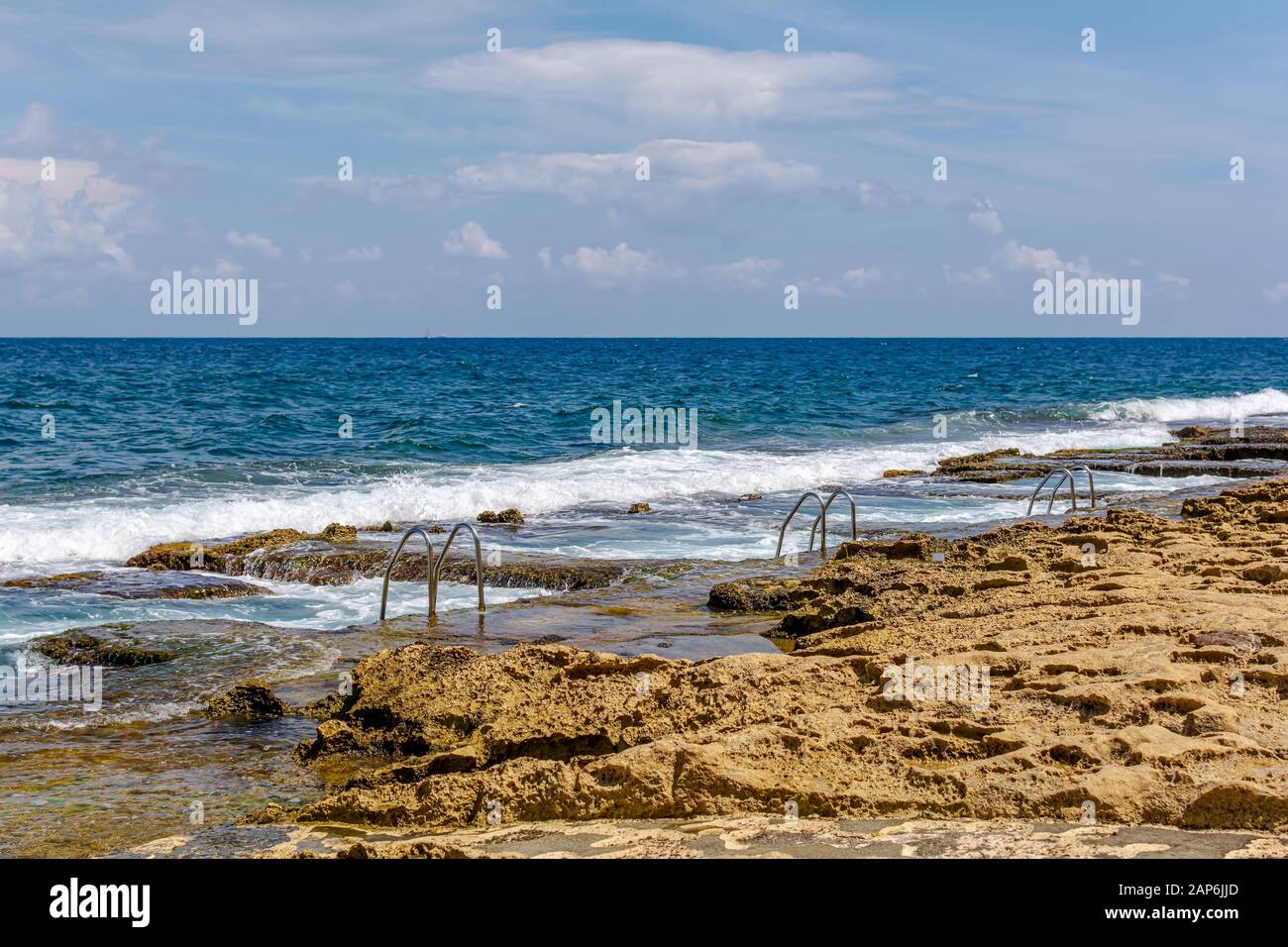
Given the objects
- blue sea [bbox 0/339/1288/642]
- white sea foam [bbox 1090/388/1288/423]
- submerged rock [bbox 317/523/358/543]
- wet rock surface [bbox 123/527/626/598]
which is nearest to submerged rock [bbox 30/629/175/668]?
blue sea [bbox 0/339/1288/642]

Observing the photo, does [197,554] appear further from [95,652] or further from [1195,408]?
[1195,408]

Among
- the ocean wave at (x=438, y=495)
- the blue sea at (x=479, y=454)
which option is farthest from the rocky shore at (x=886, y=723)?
the ocean wave at (x=438, y=495)

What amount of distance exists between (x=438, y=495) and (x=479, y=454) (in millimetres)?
8278

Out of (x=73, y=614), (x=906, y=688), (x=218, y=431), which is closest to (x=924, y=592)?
(x=906, y=688)

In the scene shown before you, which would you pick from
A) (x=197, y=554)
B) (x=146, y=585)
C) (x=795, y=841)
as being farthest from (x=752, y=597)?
(x=197, y=554)

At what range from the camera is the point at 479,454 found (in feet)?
93.2

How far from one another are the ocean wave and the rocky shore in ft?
36.6

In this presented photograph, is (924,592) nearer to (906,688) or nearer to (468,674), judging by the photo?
(906,688)

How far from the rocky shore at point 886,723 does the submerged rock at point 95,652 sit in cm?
286

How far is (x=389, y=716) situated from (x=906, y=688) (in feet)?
9.61

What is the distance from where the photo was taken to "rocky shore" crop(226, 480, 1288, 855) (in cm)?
440

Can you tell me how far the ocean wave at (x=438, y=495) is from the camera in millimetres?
16453

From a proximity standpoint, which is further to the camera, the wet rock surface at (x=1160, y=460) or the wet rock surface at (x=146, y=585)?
the wet rock surface at (x=1160, y=460)

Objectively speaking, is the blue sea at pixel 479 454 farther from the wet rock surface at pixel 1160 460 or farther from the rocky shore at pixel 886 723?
the rocky shore at pixel 886 723
